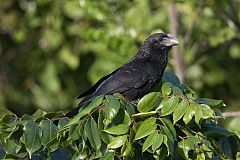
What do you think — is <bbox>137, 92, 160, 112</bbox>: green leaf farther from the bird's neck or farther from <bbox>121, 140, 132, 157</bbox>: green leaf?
the bird's neck

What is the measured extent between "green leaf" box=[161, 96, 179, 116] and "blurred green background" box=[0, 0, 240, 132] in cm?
452

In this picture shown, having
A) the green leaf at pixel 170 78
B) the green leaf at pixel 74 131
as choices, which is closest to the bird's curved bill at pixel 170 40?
the green leaf at pixel 170 78

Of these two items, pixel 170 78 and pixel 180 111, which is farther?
pixel 170 78

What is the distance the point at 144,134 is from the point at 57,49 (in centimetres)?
779

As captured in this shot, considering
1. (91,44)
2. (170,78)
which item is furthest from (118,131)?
(91,44)

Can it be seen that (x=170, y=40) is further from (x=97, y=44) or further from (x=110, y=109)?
(x=97, y=44)

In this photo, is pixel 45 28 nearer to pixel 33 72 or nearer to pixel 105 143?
pixel 33 72

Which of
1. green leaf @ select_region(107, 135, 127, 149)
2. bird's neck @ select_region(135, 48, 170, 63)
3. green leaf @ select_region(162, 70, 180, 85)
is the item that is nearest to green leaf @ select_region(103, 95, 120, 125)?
green leaf @ select_region(107, 135, 127, 149)

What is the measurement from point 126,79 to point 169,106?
1.63m

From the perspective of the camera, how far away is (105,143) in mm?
4086

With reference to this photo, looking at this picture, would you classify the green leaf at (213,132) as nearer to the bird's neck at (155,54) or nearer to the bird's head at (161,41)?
the bird's neck at (155,54)

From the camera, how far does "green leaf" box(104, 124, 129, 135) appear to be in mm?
3918

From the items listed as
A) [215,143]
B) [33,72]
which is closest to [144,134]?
[215,143]

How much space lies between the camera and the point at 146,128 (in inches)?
155
